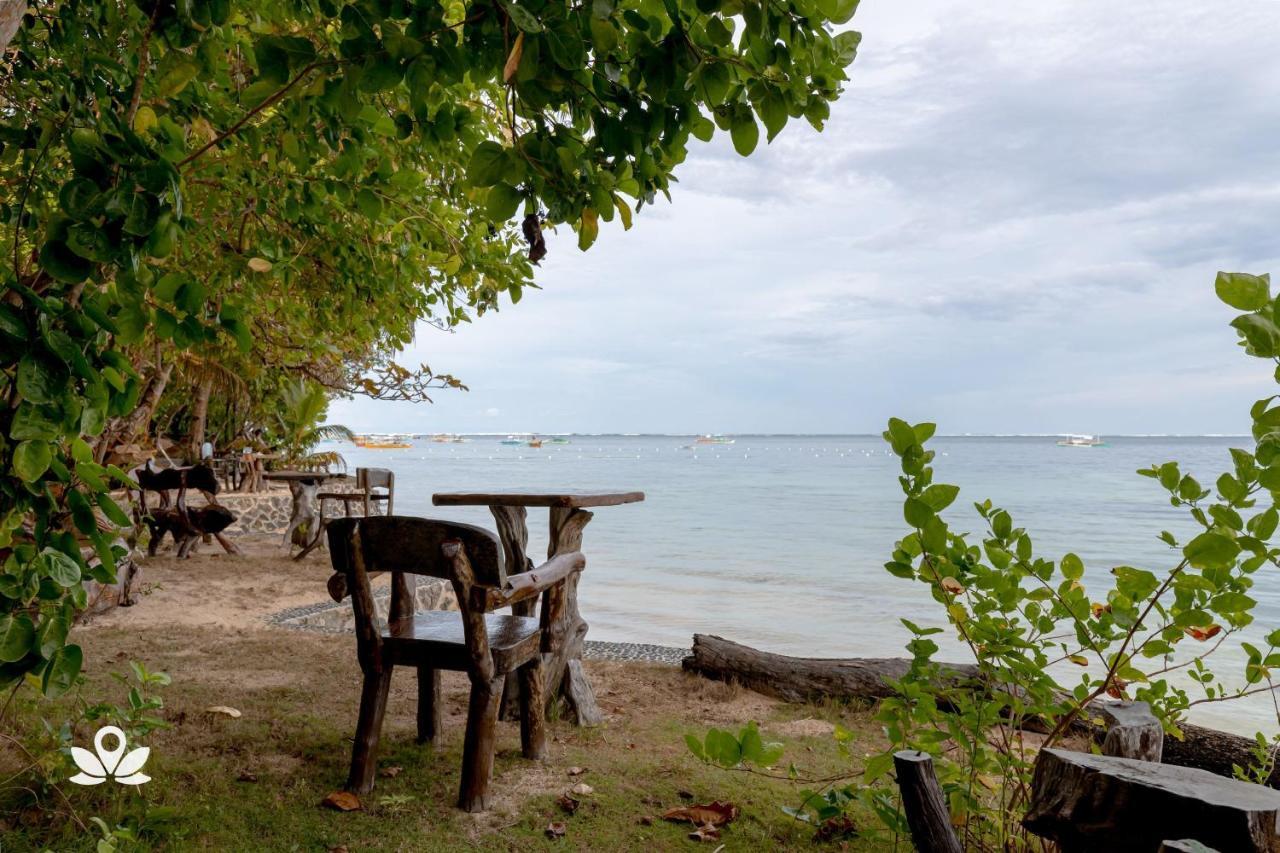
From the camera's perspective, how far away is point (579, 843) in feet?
9.26

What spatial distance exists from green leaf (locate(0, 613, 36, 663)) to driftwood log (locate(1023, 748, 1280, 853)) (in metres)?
2.14

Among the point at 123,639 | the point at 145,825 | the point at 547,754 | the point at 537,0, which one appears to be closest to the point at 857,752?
the point at 547,754

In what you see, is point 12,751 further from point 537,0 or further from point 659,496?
point 659,496

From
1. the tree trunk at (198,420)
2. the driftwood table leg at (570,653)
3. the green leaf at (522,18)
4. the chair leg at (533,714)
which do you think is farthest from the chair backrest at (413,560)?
the tree trunk at (198,420)

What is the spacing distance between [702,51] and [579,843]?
99.5 inches

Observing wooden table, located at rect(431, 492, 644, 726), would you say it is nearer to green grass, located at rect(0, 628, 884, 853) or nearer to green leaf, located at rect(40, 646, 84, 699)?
green grass, located at rect(0, 628, 884, 853)

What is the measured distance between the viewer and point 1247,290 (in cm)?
161

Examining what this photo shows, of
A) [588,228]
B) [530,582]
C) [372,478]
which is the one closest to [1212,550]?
[588,228]

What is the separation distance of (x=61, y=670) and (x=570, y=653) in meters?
2.99

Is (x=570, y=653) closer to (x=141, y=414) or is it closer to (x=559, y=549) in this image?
(x=559, y=549)

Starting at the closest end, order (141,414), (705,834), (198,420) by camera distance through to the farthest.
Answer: (705,834)
(141,414)
(198,420)

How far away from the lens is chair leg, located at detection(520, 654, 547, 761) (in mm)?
3584

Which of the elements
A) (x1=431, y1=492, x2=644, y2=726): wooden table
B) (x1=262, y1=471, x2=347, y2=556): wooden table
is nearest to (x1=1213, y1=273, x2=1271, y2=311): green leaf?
(x1=431, y1=492, x2=644, y2=726): wooden table

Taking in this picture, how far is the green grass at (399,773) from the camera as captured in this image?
2.75m
